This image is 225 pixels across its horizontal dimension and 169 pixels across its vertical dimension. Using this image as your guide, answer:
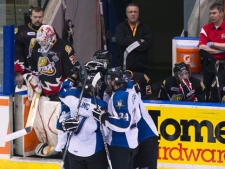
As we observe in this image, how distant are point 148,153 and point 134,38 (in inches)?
110

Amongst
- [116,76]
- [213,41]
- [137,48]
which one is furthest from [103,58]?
[137,48]

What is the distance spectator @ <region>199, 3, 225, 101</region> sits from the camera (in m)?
8.80

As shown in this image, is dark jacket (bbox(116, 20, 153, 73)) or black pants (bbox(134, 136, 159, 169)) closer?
black pants (bbox(134, 136, 159, 169))

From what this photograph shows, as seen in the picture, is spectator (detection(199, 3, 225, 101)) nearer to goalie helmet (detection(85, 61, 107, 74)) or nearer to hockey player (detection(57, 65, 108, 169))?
goalie helmet (detection(85, 61, 107, 74))

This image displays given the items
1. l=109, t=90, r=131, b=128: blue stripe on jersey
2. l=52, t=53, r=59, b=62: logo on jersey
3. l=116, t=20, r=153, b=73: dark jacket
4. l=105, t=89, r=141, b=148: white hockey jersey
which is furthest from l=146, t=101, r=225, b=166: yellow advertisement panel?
l=116, t=20, r=153, b=73: dark jacket

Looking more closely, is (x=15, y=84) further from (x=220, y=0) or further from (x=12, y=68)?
(x=220, y=0)

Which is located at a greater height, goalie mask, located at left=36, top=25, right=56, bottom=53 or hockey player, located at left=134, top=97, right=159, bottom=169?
goalie mask, located at left=36, top=25, right=56, bottom=53

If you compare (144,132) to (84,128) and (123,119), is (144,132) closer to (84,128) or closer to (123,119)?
(123,119)

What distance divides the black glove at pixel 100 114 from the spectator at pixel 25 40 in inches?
79.8

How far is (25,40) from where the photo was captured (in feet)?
29.5

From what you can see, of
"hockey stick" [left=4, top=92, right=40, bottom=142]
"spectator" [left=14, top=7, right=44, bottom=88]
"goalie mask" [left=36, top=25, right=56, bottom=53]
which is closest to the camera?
"hockey stick" [left=4, top=92, right=40, bottom=142]

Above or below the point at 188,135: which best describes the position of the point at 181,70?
above

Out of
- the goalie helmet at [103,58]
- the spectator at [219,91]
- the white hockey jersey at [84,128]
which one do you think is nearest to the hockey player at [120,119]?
the white hockey jersey at [84,128]

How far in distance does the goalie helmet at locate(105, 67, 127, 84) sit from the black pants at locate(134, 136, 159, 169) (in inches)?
26.1
